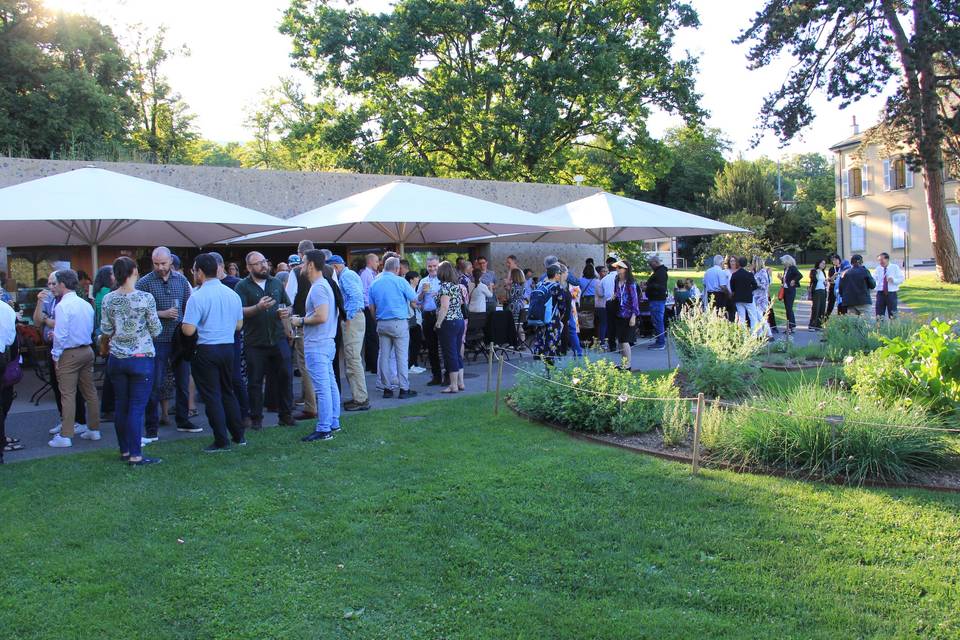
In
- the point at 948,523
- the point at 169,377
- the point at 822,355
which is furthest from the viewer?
the point at 822,355

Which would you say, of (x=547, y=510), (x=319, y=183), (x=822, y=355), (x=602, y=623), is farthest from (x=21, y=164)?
(x=822, y=355)

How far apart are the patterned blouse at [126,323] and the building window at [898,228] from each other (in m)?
45.0

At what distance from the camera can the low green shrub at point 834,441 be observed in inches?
224

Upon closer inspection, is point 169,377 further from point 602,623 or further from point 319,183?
point 319,183

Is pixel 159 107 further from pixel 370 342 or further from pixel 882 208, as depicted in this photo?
pixel 882 208

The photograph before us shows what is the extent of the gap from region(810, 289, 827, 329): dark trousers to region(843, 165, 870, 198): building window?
3292 centimetres

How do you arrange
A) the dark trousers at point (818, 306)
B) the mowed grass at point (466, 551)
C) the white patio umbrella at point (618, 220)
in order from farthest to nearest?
1. the dark trousers at point (818, 306)
2. the white patio umbrella at point (618, 220)
3. the mowed grass at point (466, 551)

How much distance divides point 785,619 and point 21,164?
12.9 m

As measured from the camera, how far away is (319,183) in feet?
51.3

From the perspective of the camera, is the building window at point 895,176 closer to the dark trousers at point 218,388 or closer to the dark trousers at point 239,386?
the dark trousers at point 239,386

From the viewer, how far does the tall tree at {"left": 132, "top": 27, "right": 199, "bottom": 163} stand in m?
37.8

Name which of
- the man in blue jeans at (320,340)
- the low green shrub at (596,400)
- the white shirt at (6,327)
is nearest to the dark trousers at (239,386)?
the man in blue jeans at (320,340)

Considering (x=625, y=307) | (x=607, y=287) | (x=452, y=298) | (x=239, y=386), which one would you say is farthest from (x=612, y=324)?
(x=239, y=386)

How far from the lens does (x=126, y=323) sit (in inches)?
250
